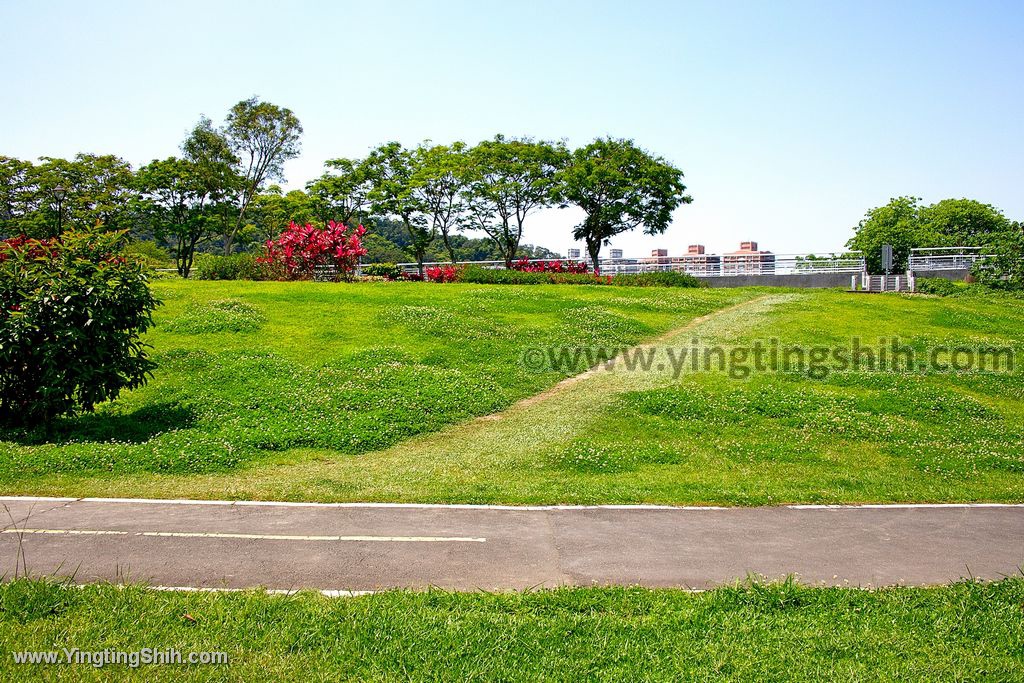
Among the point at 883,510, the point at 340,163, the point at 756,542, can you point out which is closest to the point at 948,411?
the point at 883,510

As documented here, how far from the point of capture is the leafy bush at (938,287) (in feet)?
125

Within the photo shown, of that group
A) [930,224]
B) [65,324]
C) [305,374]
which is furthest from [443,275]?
[930,224]

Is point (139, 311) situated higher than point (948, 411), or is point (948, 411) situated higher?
→ point (139, 311)

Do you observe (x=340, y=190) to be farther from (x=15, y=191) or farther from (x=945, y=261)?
(x=945, y=261)

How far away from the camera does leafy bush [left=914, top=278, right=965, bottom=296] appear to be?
3812 cm

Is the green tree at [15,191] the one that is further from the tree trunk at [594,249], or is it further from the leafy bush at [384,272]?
the tree trunk at [594,249]

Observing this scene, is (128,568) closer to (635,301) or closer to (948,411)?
(948,411)

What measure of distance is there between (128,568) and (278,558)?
5.31 ft

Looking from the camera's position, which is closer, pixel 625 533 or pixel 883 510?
pixel 625 533

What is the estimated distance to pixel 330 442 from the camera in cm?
1473

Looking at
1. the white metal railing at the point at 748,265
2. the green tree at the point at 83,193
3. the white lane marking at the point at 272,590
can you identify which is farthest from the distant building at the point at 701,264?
the white lane marking at the point at 272,590

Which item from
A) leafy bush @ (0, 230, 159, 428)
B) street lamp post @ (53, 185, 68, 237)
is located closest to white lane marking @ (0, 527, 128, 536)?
leafy bush @ (0, 230, 159, 428)

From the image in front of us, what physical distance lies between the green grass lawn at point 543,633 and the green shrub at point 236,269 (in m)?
30.2

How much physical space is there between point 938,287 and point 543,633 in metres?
39.6
